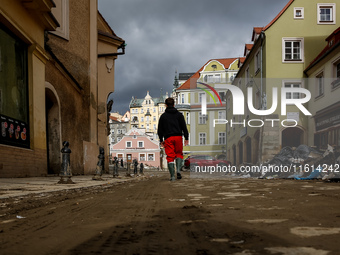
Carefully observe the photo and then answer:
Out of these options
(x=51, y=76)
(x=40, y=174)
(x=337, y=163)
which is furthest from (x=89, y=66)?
(x=337, y=163)

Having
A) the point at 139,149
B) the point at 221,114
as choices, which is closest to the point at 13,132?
the point at 221,114

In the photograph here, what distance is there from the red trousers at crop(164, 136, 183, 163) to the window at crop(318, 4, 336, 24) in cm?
1695

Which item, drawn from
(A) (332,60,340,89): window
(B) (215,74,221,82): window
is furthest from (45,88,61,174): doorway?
→ (B) (215,74,221,82): window

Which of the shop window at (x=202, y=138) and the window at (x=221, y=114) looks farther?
the shop window at (x=202, y=138)

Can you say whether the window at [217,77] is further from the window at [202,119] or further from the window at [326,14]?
the window at [326,14]

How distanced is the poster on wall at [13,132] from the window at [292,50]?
17093 mm

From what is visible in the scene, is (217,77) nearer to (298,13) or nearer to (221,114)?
(221,114)

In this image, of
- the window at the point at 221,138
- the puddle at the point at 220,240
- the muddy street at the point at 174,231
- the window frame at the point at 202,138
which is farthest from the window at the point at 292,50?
the window frame at the point at 202,138

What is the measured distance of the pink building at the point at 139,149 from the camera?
234 ft

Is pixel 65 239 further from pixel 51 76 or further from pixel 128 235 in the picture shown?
pixel 51 76

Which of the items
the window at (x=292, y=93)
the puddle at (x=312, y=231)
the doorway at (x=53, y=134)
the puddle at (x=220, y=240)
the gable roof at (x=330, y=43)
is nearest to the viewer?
the puddle at (x=220, y=240)

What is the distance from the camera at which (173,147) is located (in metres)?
7.57

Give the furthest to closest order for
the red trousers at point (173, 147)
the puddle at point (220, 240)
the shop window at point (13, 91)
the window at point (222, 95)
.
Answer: the window at point (222, 95) < the red trousers at point (173, 147) < the shop window at point (13, 91) < the puddle at point (220, 240)

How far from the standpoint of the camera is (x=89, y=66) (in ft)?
47.7
